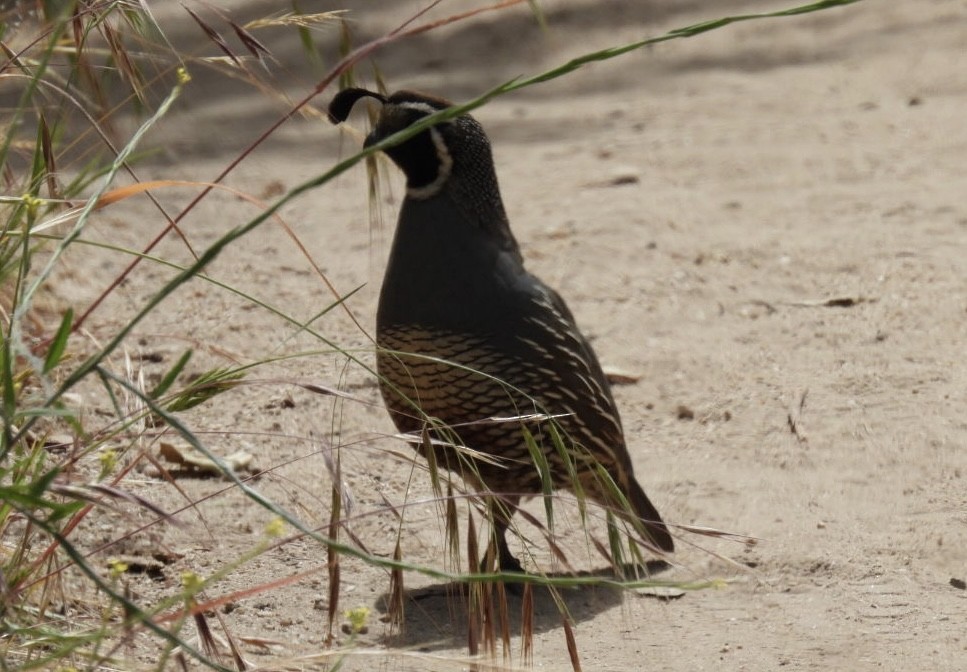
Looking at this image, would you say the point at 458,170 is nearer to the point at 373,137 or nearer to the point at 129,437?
the point at 373,137

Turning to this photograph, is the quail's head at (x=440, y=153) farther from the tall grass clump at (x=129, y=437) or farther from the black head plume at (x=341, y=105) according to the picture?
the tall grass clump at (x=129, y=437)

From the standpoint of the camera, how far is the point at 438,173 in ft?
11.8

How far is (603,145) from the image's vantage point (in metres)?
7.20

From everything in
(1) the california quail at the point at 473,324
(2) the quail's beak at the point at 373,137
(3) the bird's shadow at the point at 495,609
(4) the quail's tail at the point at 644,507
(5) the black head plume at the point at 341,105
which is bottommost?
(3) the bird's shadow at the point at 495,609

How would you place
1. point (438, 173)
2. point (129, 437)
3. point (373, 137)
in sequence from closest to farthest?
point (129, 437) → point (373, 137) → point (438, 173)

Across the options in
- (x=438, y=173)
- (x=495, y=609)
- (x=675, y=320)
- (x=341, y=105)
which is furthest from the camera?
(x=675, y=320)

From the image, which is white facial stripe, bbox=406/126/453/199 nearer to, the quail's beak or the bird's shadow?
the quail's beak

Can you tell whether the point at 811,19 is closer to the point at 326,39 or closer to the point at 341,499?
the point at 326,39

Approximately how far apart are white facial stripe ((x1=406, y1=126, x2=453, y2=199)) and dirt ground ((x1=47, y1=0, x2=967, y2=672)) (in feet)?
1.41

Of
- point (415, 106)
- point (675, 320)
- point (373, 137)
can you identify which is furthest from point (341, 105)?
point (675, 320)

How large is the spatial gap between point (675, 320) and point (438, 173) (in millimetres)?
1760

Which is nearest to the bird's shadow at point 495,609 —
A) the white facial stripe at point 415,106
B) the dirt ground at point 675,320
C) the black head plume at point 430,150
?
the dirt ground at point 675,320

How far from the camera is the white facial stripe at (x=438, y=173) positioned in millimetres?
3579

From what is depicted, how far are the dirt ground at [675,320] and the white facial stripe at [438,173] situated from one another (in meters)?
0.43
